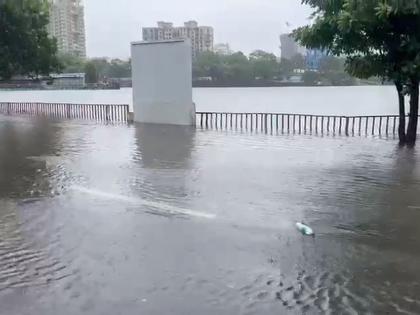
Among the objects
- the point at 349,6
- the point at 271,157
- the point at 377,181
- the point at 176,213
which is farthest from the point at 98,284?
the point at 349,6

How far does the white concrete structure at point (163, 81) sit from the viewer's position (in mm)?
21406

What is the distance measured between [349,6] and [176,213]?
7224 mm

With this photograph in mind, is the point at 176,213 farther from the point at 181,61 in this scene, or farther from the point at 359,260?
the point at 181,61

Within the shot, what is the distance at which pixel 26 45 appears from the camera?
81.4ft

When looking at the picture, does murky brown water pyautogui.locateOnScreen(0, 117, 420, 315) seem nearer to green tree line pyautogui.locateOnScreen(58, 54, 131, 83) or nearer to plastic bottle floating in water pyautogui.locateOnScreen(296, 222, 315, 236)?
plastic bottle floating in water pyautogui.locateOnScreen(296, 222, 315, 236)

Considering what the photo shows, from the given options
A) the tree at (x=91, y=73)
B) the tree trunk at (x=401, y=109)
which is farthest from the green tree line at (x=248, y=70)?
the tree trunk at (x=401, y=109)

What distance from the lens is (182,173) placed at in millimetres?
10664

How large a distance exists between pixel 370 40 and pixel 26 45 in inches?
692

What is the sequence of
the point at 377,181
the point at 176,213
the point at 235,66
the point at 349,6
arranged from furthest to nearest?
the point at 235,66, the point at 349,6, the point at 377,181, the point at 176,213

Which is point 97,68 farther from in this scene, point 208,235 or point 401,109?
point 208,235

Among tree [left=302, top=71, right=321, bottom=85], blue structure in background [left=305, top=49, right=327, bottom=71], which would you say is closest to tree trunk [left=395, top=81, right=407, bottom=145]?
blue structure in background [left=305, top=49, right=327, bottom=71]

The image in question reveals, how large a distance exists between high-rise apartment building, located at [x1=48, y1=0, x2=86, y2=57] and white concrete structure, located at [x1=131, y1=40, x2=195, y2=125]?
10.5 m

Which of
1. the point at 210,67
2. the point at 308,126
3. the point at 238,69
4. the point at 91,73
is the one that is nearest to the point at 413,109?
the point at 308,126

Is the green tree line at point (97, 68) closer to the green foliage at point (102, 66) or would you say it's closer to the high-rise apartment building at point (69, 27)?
the green foliage at point (102, 66)
